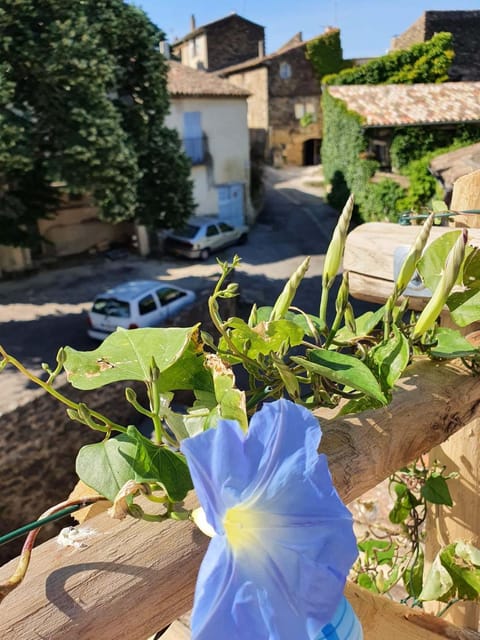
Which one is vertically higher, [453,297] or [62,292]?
[453,297]

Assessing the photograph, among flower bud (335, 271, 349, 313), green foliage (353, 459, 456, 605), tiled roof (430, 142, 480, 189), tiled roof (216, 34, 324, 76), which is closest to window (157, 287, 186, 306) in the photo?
tiled roof (430, 142, 480, 189)

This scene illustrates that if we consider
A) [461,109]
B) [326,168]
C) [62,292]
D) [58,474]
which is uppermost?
[461,109]

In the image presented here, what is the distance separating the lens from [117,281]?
41.4ft

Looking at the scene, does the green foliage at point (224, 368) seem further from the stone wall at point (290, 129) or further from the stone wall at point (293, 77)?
the stone wall at point (290, 129)

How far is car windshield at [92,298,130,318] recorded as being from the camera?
8.88 m

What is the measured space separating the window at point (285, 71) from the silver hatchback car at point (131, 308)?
17965 millimetres

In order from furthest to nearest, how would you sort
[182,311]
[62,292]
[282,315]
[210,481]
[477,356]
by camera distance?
[62,292]
[182,311]
[477,356]
[282,315]
[210,481]

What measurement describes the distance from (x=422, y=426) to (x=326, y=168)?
20873 mm

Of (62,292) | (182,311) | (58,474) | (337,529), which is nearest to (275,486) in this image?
(337,529)

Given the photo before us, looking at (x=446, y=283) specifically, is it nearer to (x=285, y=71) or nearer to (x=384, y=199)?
(x=384, y=199)

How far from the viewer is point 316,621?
0.49 m

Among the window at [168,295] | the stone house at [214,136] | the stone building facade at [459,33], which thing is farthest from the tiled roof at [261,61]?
the window at [168,295]

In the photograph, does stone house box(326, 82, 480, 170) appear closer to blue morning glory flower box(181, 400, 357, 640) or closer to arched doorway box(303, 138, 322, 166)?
arched doorway box(303, 138, 322, 166)

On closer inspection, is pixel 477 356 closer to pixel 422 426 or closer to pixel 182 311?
pixel 422 426
